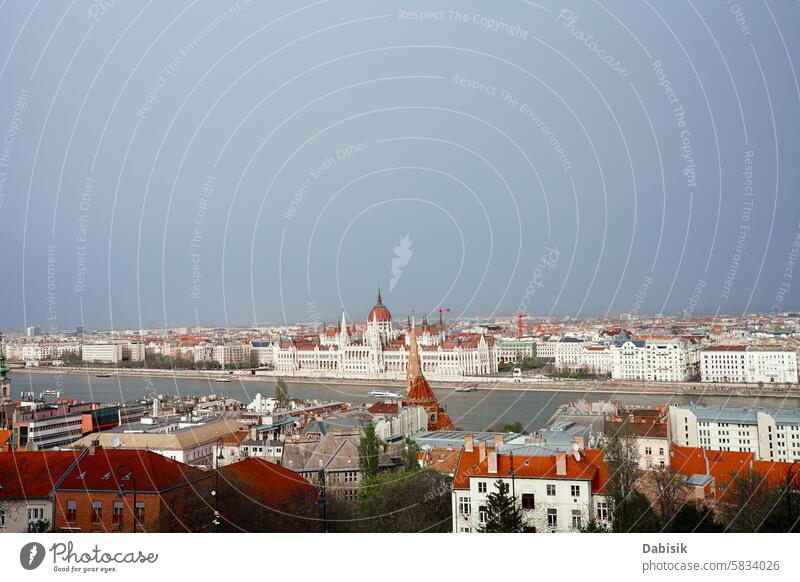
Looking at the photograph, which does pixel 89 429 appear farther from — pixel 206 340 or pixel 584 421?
pixel 206 340

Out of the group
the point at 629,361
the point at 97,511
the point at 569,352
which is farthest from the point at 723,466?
the point at 569,352

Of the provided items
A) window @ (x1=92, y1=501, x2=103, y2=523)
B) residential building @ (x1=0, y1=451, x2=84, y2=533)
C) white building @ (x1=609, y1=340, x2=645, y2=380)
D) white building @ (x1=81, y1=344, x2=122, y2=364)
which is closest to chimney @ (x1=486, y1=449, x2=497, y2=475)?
window @ (x1=92, y1=501, x2=103, y2=523)

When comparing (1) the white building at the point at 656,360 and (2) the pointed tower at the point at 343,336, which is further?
(2) the pointed tower at the point at 343,336

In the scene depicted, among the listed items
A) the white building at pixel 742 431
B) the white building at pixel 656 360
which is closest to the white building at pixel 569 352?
the white building at pixel 656 360

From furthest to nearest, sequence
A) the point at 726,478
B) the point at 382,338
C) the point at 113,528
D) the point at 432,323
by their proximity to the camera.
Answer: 1. the point at 432,323
2. the point at 382,338
3. the point at 726,478
4. the point at 113,528

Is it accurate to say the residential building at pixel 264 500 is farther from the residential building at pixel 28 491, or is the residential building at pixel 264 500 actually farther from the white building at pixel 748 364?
the white building at pixel 748 364

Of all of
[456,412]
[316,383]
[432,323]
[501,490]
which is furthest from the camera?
[432,323]
